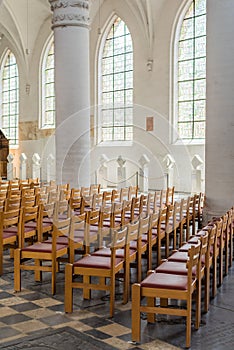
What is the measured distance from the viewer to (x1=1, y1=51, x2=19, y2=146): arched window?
28172 millimetres

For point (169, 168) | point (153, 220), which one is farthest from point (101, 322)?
point (169, 168)

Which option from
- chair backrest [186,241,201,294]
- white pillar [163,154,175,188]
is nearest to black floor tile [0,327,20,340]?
chair backrest [186,241,201,294]

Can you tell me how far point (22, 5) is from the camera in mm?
23656

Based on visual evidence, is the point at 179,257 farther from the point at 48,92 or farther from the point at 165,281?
the point at 48,92

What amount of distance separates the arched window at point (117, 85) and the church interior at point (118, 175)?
65 mm

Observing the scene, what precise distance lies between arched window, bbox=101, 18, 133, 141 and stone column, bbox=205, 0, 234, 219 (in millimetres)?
11251

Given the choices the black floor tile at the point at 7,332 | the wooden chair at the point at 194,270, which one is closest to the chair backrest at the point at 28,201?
the wooden chair at the point at 194,270

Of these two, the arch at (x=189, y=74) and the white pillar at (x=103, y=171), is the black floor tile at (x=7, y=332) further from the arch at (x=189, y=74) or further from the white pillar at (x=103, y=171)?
the white pillar at (x=103, y=171)

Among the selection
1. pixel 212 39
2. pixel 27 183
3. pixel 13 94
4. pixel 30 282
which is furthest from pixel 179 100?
pixel 30 282

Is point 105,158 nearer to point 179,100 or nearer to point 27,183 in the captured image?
point 179,100

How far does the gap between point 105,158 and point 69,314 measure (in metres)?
16.2

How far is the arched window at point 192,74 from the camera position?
730 inches

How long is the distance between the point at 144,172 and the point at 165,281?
46.9ft

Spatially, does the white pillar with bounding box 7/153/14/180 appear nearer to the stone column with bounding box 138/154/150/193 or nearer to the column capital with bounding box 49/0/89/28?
the stone column with bounding box 138/154/150/193
